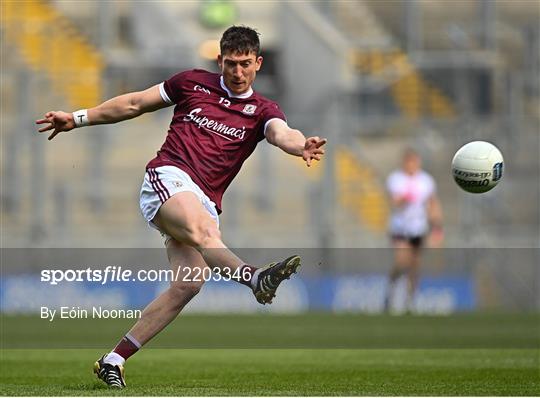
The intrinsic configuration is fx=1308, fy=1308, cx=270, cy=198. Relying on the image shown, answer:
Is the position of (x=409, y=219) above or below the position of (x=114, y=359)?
above

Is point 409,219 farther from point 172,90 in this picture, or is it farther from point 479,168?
point 172,90

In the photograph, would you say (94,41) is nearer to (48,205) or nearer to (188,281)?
(48,205)

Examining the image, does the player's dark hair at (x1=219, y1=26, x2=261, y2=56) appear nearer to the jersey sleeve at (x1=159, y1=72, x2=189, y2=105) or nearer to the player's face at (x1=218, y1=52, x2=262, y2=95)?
the player's face at (x1=218, y1=52, x2=262, y2=95)

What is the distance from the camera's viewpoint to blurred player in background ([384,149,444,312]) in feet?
67.0

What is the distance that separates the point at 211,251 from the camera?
323 inches

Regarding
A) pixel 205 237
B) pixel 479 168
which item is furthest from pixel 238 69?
pixel 479 168

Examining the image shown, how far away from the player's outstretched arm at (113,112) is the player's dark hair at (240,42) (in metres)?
0.60

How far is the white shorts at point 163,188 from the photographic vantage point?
333 inches

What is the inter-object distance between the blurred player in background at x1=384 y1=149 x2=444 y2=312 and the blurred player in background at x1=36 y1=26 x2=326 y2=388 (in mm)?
11800

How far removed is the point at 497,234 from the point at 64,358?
1374cm

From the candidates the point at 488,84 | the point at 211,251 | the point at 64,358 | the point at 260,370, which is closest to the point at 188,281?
the point at 211,251

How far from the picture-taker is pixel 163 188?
848 cm

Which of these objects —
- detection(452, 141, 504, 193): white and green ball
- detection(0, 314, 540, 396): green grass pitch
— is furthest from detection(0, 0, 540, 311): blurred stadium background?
detection(452, 141, 504, 193): white and green ball

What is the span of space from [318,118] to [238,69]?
1626 centimetres
